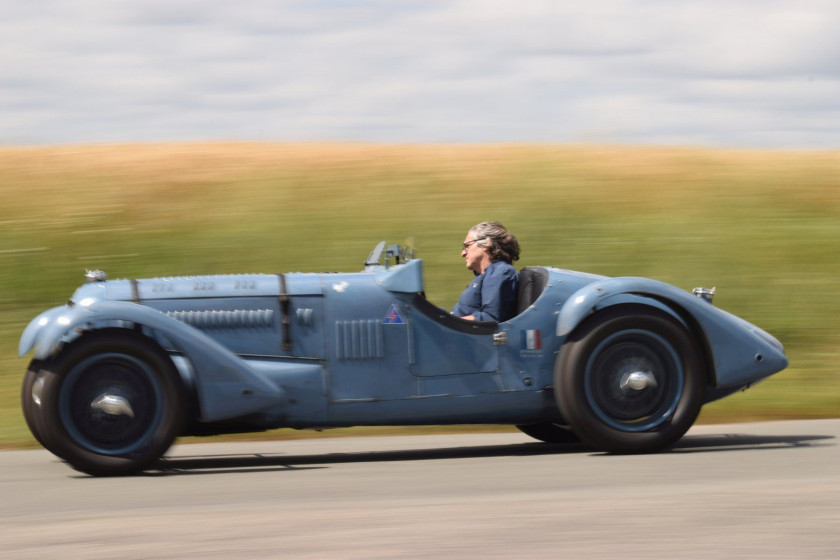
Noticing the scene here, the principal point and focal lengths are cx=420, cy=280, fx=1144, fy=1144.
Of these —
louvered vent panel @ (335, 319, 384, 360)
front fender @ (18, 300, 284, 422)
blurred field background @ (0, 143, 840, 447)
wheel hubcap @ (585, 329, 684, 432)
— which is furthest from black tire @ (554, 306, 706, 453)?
blurred field background @ (0, 143, 840, 447)

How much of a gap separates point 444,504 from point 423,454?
208 centimetres

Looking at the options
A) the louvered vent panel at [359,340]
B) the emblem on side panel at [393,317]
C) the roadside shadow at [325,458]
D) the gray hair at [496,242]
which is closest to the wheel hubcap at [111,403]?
the roadside shadow at [325,458]

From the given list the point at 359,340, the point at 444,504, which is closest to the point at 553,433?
the point at 359,340

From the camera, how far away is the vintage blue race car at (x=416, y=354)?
A: 21.1 ft

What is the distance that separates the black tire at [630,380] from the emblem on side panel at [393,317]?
968 mm

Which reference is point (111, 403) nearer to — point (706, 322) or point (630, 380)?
point (630, 380)

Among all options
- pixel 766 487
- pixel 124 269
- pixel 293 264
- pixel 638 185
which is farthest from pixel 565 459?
pixel 638 185

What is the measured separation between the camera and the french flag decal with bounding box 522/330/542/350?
22.4 feet

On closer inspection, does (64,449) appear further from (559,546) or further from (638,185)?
(638,185)

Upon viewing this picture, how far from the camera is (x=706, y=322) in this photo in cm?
689

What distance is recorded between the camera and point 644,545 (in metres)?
4.20

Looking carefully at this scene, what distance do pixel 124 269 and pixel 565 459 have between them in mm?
8942

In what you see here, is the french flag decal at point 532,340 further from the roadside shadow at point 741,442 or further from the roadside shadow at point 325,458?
the roadside shadow at point 741,442

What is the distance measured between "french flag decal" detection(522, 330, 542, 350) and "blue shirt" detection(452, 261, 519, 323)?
0.67ft
